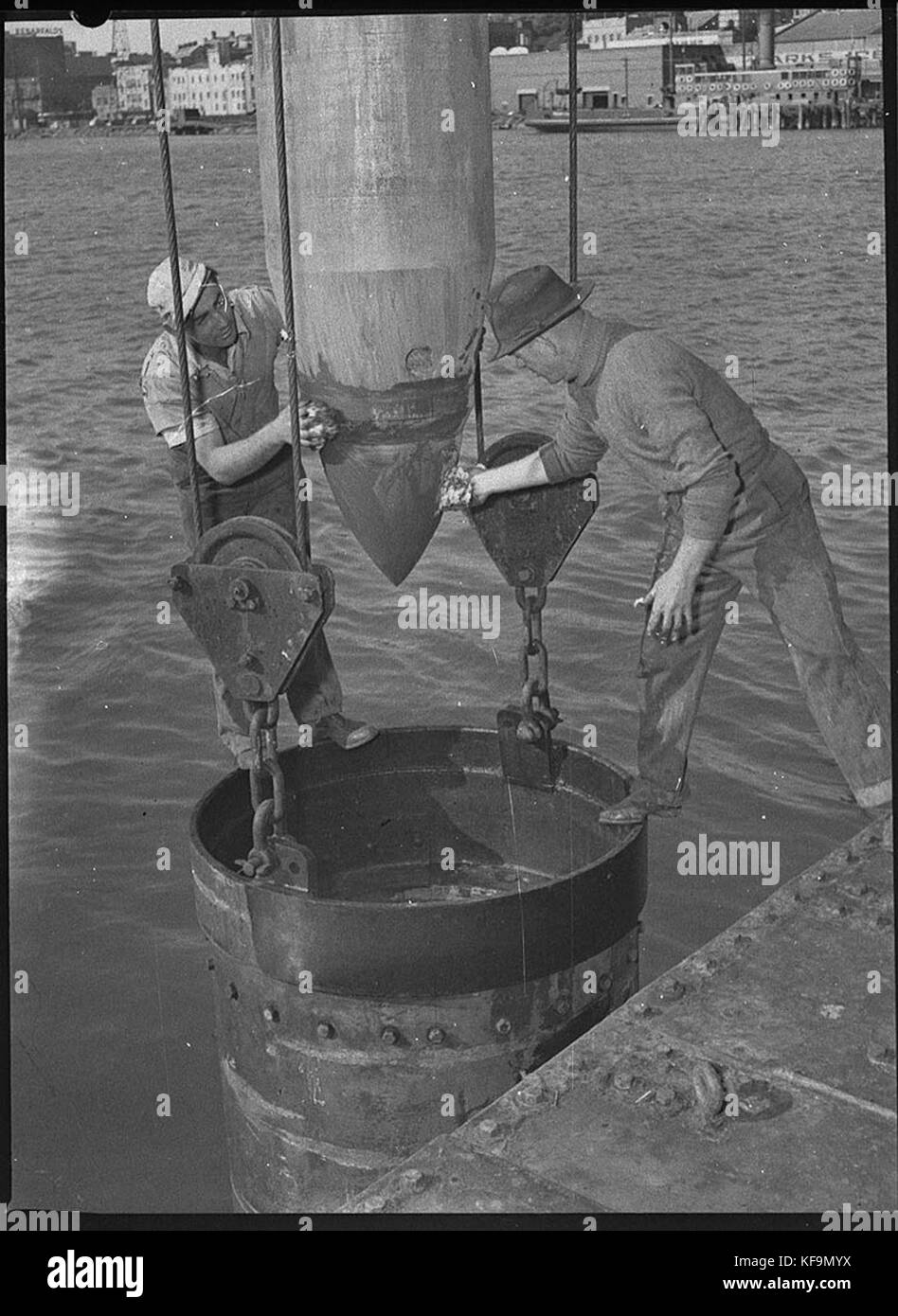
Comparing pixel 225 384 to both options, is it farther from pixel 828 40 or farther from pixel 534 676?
pixel 828 40

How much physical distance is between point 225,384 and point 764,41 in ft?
6.18

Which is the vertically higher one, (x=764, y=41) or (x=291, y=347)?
(x=764, y=41)

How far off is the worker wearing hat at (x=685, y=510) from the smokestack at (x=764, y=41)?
29.5 inches

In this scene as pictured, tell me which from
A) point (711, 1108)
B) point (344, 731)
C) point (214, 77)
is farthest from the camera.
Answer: point (344, 731)

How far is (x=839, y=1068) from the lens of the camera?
11.7ft

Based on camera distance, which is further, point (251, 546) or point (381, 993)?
point (381, 993)

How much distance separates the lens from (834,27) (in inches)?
153

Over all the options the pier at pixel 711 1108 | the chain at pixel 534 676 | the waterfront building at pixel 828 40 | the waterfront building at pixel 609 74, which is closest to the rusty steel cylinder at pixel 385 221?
the waterfront building at pixel 609 74

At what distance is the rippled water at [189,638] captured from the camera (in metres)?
5.73

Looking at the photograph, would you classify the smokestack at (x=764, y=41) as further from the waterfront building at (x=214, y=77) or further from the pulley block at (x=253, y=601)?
the pulley block at (x=253, y=601)

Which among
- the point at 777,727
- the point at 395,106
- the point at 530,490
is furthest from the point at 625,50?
the point at 777,727

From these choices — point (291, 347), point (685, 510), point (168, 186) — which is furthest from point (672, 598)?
point (168, 186)
